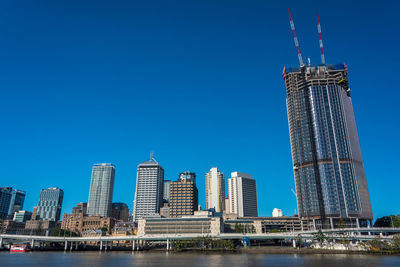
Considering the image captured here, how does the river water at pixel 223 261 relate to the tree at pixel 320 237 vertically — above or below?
below

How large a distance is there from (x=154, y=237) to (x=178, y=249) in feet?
93.4

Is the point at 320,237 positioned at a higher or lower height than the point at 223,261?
higher

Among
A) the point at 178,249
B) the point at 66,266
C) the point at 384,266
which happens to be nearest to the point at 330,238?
the point at 178,249

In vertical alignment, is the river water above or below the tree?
below

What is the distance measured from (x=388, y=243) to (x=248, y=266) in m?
75.3

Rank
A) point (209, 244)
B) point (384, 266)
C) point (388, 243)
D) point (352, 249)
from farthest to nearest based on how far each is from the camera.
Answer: point (209, 244) → point (352, 249) → point (388, 243) → point (384, 266)

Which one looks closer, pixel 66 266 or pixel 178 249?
pixel 66 266

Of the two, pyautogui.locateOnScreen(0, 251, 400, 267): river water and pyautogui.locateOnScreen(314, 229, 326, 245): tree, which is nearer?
pyautogui.locateOnScreen(0, 251, 400, 267): river water

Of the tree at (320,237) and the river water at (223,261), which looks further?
the tree at (320,237)

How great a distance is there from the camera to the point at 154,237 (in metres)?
173

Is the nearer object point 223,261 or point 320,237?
point 223,261

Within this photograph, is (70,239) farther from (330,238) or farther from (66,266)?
(330,238)

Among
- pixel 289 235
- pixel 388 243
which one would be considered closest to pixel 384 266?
pixel 388 243

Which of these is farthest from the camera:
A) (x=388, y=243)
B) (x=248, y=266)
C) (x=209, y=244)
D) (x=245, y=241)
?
(x=245, y=241)
